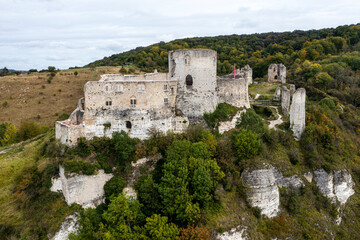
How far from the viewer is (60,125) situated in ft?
89.3

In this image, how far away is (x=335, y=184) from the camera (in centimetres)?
3253

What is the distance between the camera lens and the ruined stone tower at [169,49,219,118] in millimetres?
29641

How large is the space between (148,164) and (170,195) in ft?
18.0

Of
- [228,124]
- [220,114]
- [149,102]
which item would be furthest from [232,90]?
[149,102]

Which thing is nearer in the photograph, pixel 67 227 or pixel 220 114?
pixel 67 227

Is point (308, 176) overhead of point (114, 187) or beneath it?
beneath

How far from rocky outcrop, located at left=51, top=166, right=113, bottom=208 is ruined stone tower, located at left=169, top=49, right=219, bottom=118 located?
12.3 meters

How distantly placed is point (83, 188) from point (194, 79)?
57.2 ft

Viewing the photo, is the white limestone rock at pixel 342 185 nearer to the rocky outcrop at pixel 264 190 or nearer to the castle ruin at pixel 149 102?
the rocky outcrop at pixel 264 190

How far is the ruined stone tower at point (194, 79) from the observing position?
97.2ft

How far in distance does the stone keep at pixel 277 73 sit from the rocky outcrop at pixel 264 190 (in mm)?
36504

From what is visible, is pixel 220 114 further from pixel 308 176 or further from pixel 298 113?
pixel 308 176

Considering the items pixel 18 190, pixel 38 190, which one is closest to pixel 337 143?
pixel 38 190

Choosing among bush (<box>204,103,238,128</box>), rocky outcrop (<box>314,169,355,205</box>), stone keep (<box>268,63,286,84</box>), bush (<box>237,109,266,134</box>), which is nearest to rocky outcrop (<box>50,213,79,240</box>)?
bush (<box>204,103,238,128</box>)
